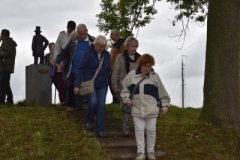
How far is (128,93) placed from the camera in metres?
7.73

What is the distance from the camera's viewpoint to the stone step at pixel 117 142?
27.2 ft

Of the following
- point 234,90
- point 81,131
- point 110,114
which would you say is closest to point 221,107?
point 234,90

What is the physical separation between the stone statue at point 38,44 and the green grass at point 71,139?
10.9ft

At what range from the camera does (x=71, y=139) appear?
8320 millimetres

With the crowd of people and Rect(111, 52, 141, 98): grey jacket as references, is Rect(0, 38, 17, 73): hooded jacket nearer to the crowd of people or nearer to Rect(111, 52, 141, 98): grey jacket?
the crowd of people

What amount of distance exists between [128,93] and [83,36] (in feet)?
7.87

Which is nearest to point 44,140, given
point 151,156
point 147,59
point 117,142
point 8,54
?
point 117,142

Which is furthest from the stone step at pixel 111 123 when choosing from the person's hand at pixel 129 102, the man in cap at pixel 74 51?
the person's hand at pixel 129 102

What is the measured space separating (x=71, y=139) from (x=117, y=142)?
82 cm

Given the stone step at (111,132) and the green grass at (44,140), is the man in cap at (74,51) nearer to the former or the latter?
the green grass at (44,140)

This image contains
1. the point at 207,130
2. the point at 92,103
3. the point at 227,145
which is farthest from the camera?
the point at 207,130

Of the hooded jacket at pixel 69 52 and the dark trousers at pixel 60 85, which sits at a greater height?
the hooded jacket at pixel 69 52

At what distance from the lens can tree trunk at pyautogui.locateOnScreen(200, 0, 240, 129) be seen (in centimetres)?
1052

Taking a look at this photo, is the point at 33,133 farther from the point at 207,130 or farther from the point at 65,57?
the point at 207,130
